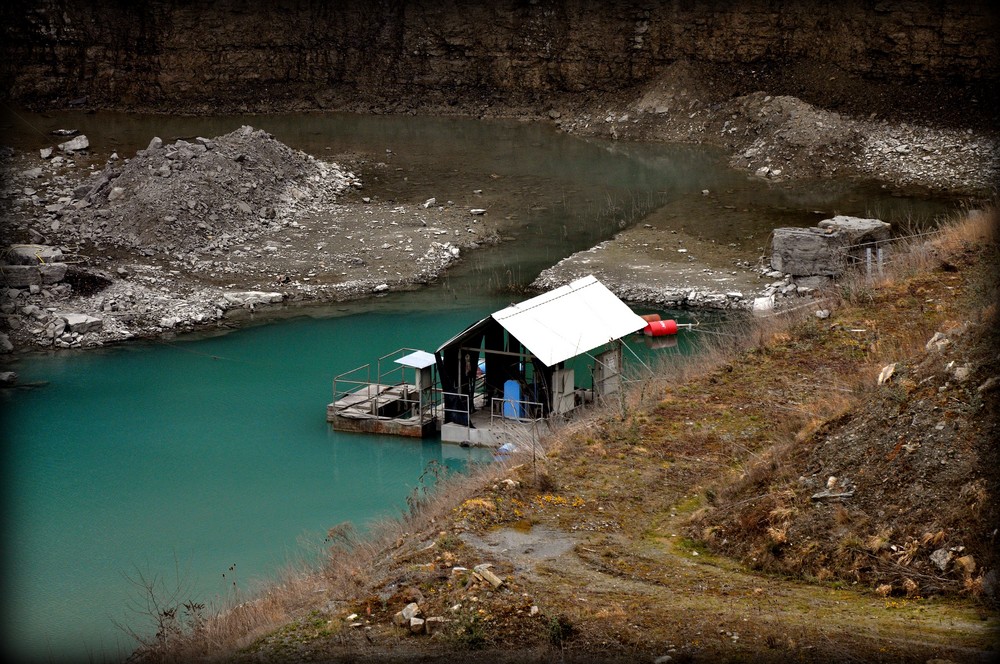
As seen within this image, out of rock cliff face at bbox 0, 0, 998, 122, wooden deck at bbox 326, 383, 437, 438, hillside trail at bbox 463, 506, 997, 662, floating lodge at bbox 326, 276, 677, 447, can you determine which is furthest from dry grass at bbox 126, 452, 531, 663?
rock cliff face at bbox 0, 0, 998, 122

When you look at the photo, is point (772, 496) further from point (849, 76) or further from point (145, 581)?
point (849, 76)

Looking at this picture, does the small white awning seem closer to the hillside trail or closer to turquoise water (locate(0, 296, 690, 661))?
turquoise water (locate(0, 296, 690, 661))

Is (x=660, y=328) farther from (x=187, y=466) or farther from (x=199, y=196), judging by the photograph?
(x=199, y=196)

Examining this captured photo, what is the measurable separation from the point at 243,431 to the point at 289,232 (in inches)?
450

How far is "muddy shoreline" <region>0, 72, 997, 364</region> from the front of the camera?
27203mm

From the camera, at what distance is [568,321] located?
20.7 meters

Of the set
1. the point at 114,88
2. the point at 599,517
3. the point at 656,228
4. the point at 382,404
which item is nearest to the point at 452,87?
the point at 114,88

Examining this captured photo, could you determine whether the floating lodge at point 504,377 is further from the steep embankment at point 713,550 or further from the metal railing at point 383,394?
the steep embankment at point 713,550

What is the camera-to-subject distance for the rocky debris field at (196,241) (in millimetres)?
27094

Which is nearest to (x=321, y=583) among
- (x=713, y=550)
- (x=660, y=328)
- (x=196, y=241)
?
(x=713, y=550)

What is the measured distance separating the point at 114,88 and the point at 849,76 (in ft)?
95.0

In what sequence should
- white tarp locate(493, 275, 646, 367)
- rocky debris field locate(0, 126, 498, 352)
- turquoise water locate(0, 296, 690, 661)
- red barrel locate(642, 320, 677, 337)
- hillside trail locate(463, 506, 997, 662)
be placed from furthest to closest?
rocky debris field locate(0, 126, 498, 352) → red barrel locate(642, 320, 677, 337) → white tarp locate(493, 275, 646, 367) → turquoise water locate(0, 296, 690, 661) → hillside trail locate(463, 506, 997, 662)

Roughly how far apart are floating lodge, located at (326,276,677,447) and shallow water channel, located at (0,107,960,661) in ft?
1.61

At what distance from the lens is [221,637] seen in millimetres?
11195
